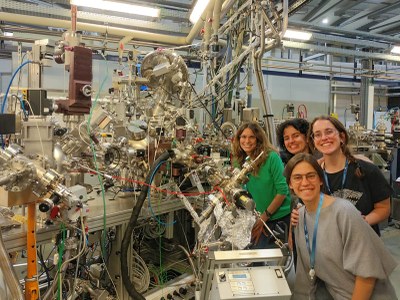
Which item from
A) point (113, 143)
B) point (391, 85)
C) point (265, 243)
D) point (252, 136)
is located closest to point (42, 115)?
point (113, 143)

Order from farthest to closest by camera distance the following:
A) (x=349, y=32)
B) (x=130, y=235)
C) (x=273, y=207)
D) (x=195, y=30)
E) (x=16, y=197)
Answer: (x=349, y=32) < (x=195, y=30) < (x=273, y=207) < (x=130, y=235) < (x=16, y=197)

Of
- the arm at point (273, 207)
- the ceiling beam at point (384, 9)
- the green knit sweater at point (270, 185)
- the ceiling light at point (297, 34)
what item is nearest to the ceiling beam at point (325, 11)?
the ceiling light at point (297, 34)

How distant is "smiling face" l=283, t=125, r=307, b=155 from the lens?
7.17 feet

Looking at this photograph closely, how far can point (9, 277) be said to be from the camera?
1.21 m

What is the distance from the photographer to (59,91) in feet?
16.0

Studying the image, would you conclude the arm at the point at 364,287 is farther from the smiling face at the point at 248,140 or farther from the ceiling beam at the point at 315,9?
the ceiling beam at the point at 315,9

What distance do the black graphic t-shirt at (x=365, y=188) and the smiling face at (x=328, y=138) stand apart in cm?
14

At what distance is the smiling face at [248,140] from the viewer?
2.22m

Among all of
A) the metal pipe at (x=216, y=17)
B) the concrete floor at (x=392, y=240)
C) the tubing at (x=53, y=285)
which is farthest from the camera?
the concrete floor at (x=392, y=240)

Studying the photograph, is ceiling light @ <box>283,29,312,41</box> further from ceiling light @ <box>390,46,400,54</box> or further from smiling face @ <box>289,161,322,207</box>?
smiling face @ <box>289,161,322,207</box>

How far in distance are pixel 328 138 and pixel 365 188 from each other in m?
0.30

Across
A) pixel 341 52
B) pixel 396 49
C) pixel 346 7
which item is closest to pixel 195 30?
pixel 346 7

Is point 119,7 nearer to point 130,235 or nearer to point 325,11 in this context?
point 130,235

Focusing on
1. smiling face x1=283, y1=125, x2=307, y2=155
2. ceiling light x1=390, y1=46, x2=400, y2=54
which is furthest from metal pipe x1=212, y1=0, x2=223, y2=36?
ceiling light x1=390, y1=46, x2=400, y2=54
